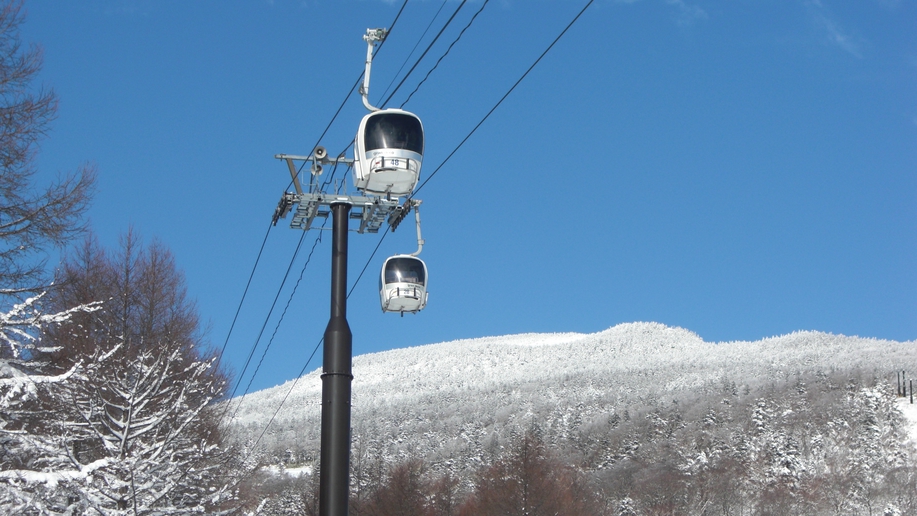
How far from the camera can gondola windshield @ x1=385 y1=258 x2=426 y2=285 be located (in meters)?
14.1

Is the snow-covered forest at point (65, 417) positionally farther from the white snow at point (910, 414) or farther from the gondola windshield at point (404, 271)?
the white snow at point (910, 414)

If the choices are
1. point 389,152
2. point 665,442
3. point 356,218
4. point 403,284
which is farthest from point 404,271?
point 665,442

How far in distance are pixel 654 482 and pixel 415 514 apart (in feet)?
141

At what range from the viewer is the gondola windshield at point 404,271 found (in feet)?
46.3

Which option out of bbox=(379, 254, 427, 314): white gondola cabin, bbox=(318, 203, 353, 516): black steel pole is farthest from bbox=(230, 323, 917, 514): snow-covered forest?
bbox=(318, 203, 353, 516): black steel pole

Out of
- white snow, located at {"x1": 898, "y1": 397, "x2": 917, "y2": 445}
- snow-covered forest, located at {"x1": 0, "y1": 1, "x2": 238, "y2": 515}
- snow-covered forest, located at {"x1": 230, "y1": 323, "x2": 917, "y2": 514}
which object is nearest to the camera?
snow-covered forest, located at {"x1": 0, "y1": 1, "x2": 238, "y2": 515}

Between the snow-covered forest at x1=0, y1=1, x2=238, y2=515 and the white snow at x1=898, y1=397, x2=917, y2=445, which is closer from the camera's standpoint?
the snow-covered forest at x1=0, y1=1, x2=238, y2=515

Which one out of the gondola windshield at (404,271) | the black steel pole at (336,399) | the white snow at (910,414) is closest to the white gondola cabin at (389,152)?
the black steel pole at (336,399)

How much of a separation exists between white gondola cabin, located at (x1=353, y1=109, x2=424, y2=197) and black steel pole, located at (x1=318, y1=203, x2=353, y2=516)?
1019mm

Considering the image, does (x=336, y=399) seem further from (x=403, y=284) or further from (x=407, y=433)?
(x=407, y=433)

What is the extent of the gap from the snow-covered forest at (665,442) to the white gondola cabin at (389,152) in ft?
122

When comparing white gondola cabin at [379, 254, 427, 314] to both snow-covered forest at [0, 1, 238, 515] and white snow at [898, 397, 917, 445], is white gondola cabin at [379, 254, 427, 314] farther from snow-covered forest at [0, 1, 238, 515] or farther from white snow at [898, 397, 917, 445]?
white snow at [898, 397, 917, 445]

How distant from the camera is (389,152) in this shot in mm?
11484

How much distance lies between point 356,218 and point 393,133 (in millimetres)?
1841
